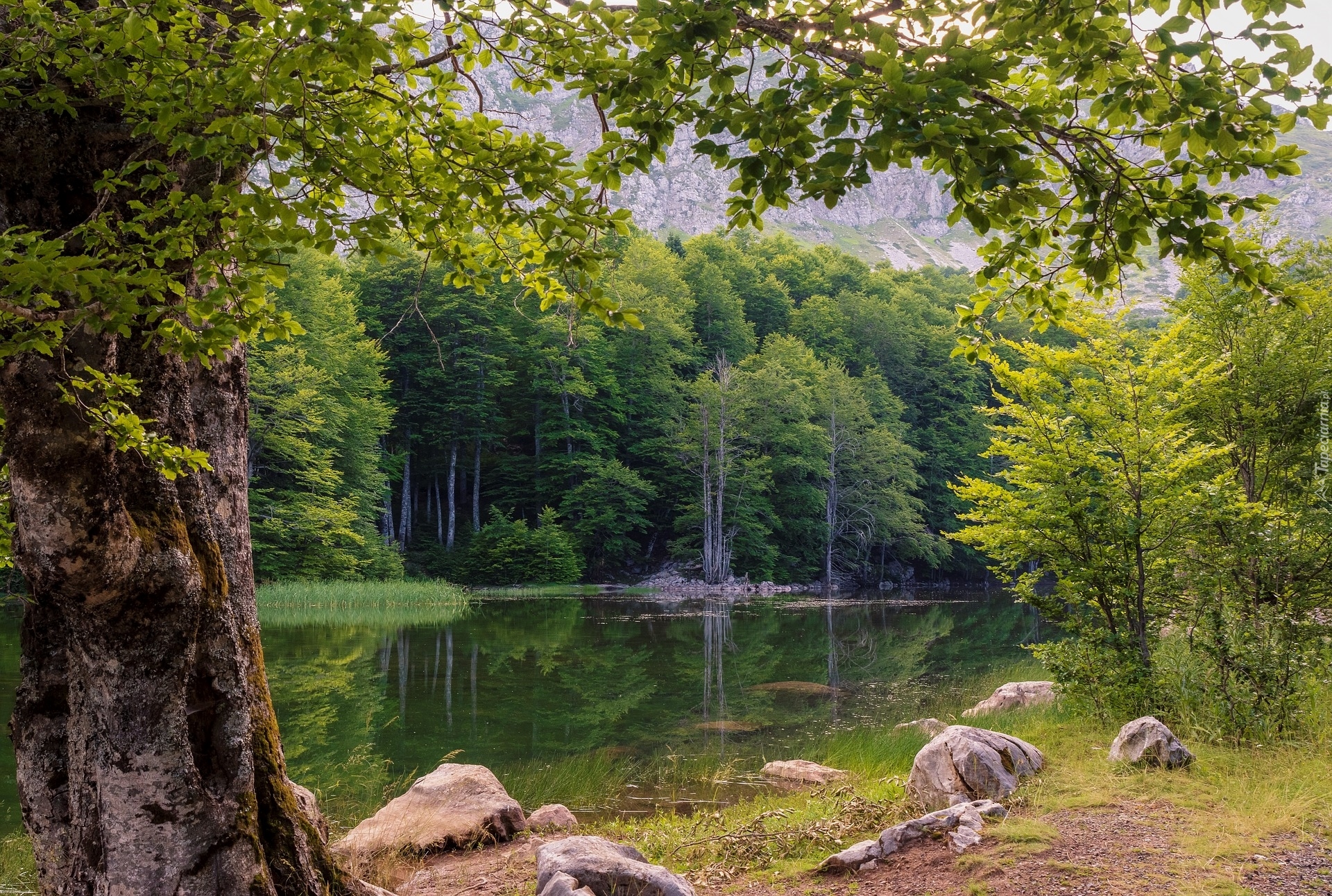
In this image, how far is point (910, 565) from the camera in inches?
1841

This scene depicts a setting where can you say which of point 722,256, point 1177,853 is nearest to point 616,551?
point 722,256

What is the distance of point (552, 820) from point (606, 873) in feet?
8.05

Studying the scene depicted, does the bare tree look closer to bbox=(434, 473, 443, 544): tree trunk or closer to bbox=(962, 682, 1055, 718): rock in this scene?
bbox=(434, 473, 443, 544): tree trunk

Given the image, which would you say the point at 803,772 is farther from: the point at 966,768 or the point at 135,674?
the point at 135,674

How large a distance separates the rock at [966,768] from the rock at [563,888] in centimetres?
311

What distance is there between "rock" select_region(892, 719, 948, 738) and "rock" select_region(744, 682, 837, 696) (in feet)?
10.0

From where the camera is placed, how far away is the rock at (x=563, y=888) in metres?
4.21

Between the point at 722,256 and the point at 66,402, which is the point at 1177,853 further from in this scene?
the point at 722,256

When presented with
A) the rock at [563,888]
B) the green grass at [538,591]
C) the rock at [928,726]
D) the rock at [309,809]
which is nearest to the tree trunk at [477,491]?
the green grass at [538,591]

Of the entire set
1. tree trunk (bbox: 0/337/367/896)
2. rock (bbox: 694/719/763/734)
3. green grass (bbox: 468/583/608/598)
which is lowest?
green grass (bbox: 468/583/608/598)

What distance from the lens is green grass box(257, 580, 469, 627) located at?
68.8 ft

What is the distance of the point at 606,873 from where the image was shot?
176 inches

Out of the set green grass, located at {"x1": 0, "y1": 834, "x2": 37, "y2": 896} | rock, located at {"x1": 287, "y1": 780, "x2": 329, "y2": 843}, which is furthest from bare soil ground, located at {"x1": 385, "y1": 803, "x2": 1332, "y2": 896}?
green grass, located at {"x1": 0, "y1": 834, "x2": 37, "y2": 896}

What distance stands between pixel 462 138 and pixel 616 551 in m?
35.3
